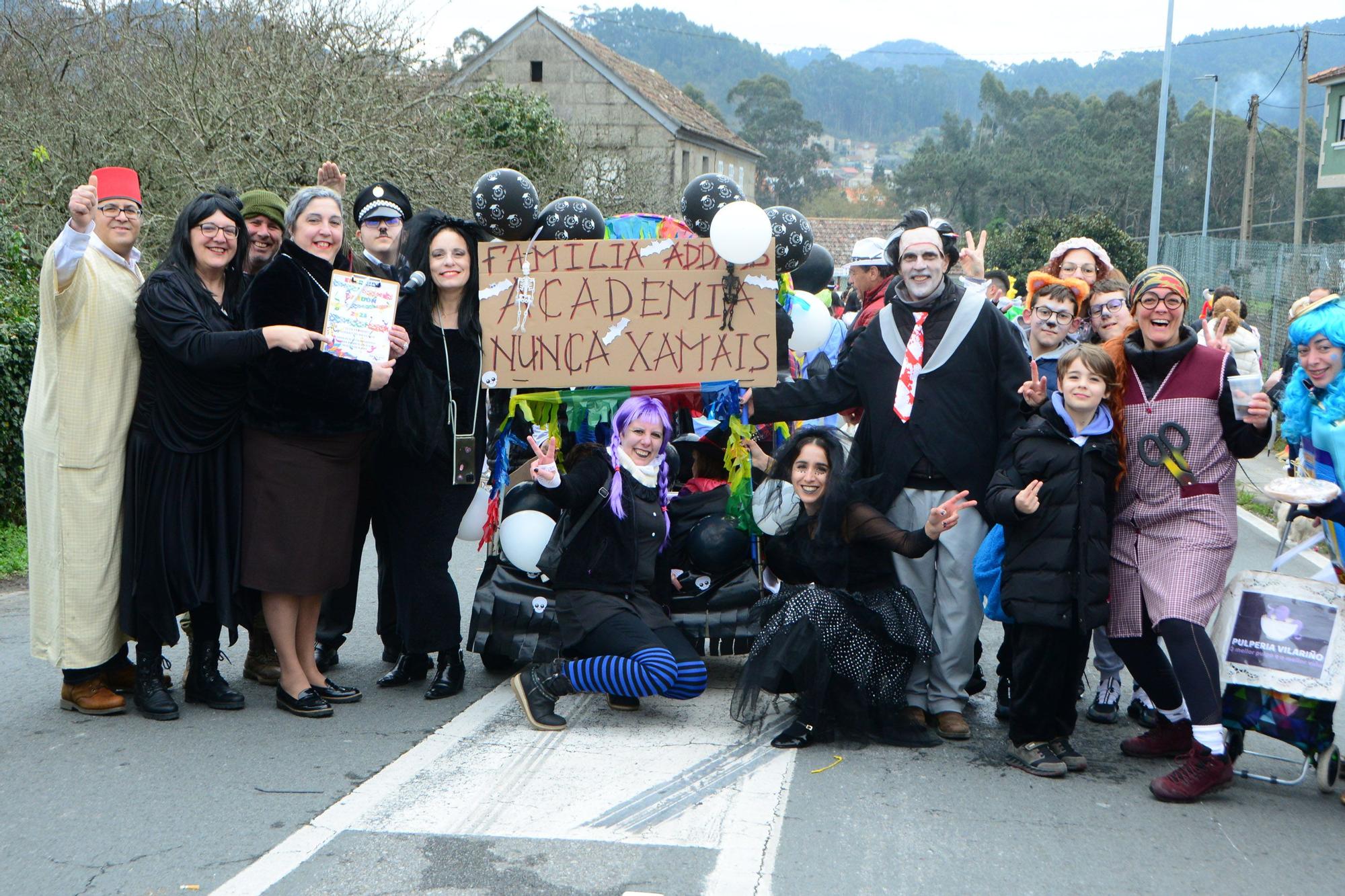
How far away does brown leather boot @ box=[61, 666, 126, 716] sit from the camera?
200 inches

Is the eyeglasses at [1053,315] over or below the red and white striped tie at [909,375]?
over

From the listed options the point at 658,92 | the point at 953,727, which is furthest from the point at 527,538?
the point at 658,92

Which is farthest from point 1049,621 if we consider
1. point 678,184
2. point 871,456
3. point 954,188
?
point 954,188

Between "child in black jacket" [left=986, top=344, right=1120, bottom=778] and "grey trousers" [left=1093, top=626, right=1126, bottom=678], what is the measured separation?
2.59ft

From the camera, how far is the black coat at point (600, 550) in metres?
5.27

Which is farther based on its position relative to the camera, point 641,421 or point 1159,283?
point 641,421

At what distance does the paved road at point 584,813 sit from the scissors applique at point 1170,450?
113 cm

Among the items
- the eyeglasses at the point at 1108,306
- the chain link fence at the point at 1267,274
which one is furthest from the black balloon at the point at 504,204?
the chain link fence at the point at 1267,274

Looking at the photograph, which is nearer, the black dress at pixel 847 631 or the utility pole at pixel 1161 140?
the black dress at pixel 847 631

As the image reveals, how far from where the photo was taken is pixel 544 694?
5.10m

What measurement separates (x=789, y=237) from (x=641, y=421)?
3.86 ft

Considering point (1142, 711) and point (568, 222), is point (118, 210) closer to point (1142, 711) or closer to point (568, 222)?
point (568, 222)

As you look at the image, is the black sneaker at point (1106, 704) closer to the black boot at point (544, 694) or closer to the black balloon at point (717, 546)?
the black balloon at point (717, 546)

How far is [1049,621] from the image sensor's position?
454 cm
